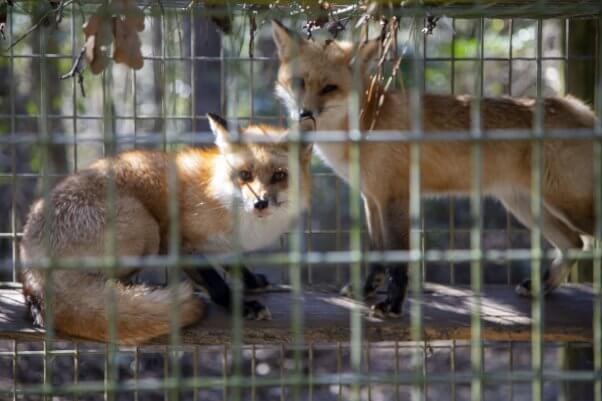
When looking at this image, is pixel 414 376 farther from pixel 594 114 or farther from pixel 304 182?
pixel 594 114

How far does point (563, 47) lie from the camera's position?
5.04 m

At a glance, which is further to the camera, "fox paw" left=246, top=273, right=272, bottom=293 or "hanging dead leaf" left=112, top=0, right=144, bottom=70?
"fox paw" left=246, top=273, right=272, bottom=293

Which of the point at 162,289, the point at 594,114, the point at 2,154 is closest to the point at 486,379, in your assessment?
the point at 162,289

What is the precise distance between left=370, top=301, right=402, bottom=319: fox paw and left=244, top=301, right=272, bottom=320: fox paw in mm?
521

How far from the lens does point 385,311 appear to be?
4.06 m

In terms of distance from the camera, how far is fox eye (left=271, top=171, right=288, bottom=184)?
421 cm

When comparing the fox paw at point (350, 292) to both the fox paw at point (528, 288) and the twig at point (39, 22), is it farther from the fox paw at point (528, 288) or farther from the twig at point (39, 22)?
the twig at point (39, 22)

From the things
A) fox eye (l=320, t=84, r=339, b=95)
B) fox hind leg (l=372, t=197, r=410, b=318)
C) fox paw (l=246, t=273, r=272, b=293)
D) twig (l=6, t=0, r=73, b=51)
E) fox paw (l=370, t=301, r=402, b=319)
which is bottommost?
fox paw (l=370, t=301, r=402, b=319)

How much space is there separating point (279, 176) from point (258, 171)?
0.38 ft

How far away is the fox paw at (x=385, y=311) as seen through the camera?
4047 millimetres

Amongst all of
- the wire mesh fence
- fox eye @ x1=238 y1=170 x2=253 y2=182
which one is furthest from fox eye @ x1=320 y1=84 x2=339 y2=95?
fox eye @ x1=238 y1=170 x2=253 y2=182

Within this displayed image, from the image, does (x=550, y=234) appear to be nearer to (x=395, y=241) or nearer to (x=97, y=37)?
(x=395, y=241)

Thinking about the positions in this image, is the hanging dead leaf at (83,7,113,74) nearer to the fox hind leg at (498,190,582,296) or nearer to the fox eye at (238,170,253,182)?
the fox eye at (238,170,253,182)

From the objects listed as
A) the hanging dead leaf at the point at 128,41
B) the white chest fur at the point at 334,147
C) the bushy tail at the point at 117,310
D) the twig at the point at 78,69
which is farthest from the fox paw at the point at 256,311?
the hanging dead leaf at the point at 128,41
